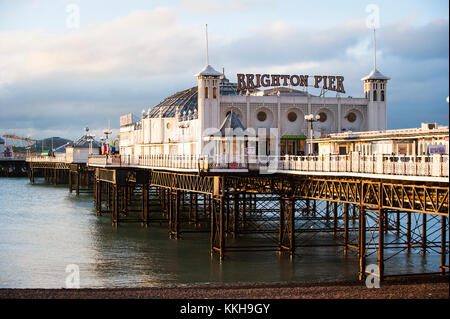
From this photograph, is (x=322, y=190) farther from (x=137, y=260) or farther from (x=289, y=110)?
(x=289, y=110)

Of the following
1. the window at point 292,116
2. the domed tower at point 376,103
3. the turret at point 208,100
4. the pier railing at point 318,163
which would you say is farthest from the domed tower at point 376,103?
the pier railing at point 318,163

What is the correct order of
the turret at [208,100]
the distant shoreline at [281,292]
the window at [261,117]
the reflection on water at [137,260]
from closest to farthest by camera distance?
the distant shoreline at [281,292] → the reflection on water at [137,260] → the turret at [208,100] → the window at [261,117]

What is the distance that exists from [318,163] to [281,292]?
9182 millimetres

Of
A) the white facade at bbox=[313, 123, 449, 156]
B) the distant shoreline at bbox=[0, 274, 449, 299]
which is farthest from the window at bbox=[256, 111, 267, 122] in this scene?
the distant shoreline at bbox=[0, 274, 449, 299]

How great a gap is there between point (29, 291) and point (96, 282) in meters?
4.72

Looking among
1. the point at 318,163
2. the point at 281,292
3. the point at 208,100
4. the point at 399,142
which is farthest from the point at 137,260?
the point at 208,100

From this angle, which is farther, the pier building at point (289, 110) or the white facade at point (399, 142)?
the pier building at point (289, 110)

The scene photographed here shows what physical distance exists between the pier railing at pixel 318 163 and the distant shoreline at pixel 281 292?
4.87 meters

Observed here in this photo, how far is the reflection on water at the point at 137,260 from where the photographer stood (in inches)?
1271

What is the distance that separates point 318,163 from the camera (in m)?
33.1

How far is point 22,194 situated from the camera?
9100 cm

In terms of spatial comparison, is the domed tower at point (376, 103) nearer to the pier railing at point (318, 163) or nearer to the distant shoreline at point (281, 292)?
the pier railing at point (318, 163)

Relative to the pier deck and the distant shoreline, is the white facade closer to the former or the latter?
the pier deck

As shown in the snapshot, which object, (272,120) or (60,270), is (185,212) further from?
(60,270)
